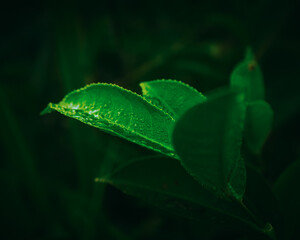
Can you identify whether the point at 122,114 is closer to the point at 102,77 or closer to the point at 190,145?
the point at 190,145

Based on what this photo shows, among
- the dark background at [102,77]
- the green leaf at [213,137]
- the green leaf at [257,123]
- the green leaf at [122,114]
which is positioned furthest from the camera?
the dark background at [102,77]

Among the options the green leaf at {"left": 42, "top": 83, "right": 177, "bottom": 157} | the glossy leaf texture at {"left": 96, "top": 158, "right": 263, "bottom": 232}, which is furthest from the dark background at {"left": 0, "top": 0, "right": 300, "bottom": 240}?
the green leaf at {"left": 42, "top": 83, "right": 177, "bottom": 157}

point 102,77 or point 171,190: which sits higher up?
point 102,77

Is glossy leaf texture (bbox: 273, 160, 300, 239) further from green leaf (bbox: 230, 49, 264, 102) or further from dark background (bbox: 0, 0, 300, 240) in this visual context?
dark background (bbox: 0, 0, 300, 240)

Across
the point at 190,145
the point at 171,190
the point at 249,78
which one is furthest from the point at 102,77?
the point at 190,145

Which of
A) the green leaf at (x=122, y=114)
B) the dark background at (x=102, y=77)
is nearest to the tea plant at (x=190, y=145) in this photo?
the green leaf at (x=122, y=114)

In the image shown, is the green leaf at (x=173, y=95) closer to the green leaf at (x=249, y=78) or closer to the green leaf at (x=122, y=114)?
the green leaf at (x=122, y=114)
